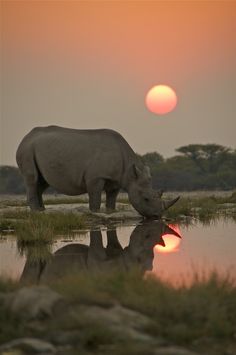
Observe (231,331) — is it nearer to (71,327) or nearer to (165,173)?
(71,327)

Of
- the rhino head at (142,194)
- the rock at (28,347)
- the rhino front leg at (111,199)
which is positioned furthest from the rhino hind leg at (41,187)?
the rock at (28,347)

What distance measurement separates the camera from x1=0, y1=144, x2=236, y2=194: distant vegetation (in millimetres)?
56062

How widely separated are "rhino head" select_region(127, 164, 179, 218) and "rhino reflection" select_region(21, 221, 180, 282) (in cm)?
303

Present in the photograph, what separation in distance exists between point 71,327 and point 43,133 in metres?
13.4

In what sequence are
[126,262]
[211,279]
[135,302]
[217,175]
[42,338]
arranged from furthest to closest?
1. [217,175]
2. [126,262]
3. [211,279]
4. [135,302]
5. [42,338]

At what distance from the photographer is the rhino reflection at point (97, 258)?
28.2ft

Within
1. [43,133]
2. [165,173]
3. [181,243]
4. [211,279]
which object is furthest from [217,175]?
[211,279]

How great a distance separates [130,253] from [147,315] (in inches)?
195

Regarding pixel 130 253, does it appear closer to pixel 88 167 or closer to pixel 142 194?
pixel 142 194

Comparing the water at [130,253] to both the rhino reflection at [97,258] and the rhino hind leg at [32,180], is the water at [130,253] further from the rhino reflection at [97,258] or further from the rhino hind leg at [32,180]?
the rhino hind leg at [32,180]

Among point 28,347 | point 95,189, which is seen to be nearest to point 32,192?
point 95,189

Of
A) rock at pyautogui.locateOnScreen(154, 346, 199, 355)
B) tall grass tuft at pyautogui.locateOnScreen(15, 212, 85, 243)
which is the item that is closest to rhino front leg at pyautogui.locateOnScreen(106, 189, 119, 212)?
tall grass tuft at pyautogui.locateOnScreen(15, 212, 85, 243)

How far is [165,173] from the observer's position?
5828 centimetres

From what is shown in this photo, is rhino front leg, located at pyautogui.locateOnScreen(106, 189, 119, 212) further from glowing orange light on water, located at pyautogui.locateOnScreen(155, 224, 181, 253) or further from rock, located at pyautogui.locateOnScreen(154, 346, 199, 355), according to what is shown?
rock, located at pyautogui.locateOnScreen(154, 346, 199, 355)
